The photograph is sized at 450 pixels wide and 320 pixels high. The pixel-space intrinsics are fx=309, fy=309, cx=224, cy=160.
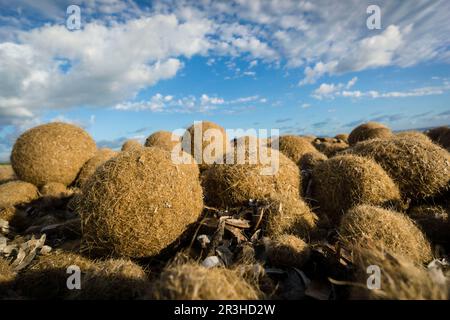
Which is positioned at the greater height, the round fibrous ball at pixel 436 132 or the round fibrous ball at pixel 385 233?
the round fibrous ball at pixel 436 132

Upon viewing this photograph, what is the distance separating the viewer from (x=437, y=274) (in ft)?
7.97

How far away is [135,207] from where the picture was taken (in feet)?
14.1

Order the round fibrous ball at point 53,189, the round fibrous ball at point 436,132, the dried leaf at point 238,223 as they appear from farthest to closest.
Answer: the round fibrous ball at point 436,132
the round fibrous ball at point 53,189
the dried leaf at point 238,223

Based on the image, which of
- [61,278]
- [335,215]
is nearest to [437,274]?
[335,215]

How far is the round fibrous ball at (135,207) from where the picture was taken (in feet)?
14.0

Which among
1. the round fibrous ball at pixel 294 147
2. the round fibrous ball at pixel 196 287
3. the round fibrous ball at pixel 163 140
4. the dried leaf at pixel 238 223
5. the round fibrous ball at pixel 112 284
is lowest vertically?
the round fibrous ball at pixel 112 284

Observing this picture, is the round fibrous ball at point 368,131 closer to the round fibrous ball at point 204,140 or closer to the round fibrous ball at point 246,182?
the round fibrous ball at point 204,140

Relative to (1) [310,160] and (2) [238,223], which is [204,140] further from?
(2) [238,223]

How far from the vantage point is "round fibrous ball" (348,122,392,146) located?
1535 cm

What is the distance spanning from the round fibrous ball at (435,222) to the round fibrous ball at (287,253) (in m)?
2.28

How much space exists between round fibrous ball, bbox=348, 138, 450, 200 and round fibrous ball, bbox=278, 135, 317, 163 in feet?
12.9

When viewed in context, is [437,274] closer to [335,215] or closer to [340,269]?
[340,269]

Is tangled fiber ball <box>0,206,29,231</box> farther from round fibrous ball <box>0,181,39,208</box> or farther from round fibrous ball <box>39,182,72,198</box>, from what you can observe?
round fibrous ball <box>39,182,72,198</box>

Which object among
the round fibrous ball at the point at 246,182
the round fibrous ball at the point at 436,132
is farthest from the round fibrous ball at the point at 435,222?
the round fibrous ball at the point at 436,132
